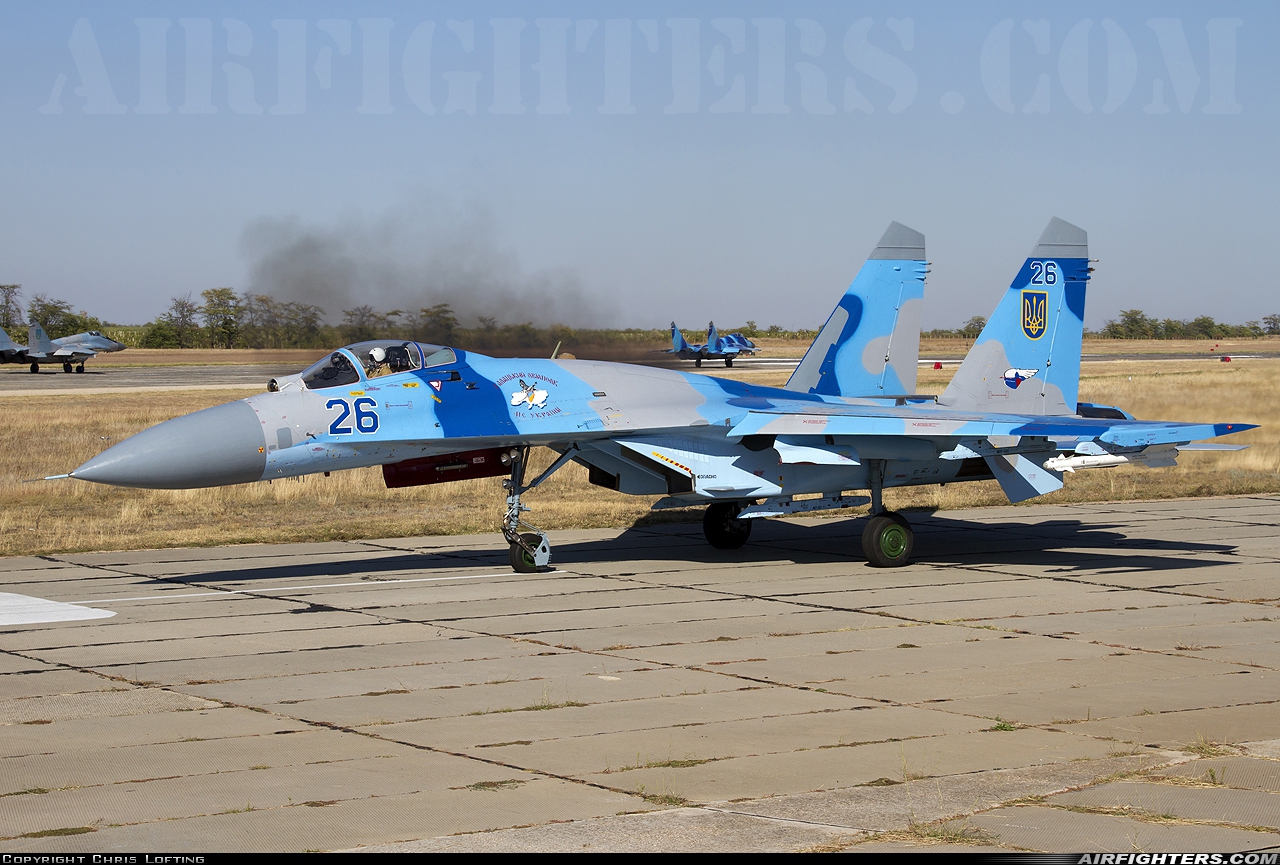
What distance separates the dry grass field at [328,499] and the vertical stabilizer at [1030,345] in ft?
14.3

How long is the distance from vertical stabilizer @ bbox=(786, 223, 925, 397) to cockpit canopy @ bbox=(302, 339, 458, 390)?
6.23m

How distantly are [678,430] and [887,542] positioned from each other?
9.49 feet

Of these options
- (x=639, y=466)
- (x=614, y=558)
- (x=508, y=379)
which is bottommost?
(x=614, y=558)

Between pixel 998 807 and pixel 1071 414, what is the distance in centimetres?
1223

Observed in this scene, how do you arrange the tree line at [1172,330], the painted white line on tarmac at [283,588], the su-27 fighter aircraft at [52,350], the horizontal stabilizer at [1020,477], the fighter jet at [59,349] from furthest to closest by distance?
1. the tree line at [1172,330]
2. the su-27 fighter aircraft at [52,350]
3. the fighter jet at [59,349]
4. the horizontal stabilizer at [1020,477]
5. the painted white line on tarmac at [283,588]

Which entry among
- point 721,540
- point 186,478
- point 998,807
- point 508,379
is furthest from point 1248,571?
point 186,478

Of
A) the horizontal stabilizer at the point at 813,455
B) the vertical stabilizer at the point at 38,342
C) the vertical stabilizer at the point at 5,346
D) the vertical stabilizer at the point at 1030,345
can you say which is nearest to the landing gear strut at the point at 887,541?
the horizontal stabilizer at the point at 813,455

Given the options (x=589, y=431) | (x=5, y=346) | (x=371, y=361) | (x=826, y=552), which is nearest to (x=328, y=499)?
(x=371, y=361)

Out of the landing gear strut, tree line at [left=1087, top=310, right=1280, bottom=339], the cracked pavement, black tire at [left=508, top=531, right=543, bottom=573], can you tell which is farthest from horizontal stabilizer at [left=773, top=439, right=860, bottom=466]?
tree line at [left=1087, top=310, right=1280, bottom=339]

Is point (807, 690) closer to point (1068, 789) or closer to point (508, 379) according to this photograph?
point (1068, 789)

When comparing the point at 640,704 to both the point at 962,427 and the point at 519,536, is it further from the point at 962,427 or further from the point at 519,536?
the point at 962,427

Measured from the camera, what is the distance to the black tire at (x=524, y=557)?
46.1 ft

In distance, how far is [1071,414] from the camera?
57.1 ft

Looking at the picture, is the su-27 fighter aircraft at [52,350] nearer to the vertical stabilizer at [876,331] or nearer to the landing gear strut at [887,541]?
the vertical stabilizer at [876,331]
